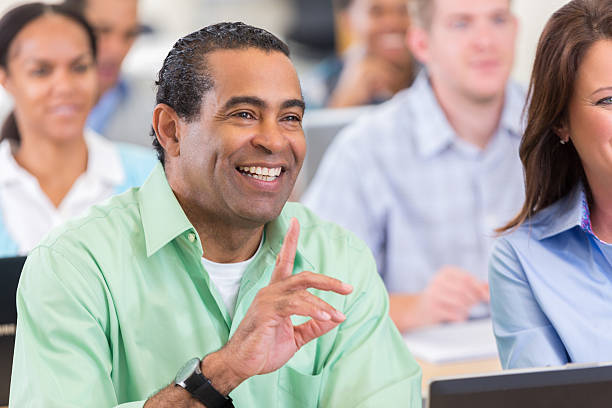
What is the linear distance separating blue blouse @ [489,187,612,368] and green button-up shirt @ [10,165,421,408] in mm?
219

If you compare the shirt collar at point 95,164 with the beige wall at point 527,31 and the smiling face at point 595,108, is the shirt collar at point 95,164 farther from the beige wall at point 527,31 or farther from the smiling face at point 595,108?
the beige wall at point 527,31

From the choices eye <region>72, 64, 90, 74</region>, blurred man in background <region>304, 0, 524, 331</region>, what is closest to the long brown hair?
blurred man in background <region>304, 0, 524, 331</region>

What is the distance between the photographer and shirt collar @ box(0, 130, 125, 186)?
9.57 ft

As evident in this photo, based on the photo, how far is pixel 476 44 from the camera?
3.09m

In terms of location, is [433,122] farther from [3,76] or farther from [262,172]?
[262,172]

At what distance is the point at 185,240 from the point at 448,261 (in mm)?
1932

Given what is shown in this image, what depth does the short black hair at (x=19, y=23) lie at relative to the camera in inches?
111

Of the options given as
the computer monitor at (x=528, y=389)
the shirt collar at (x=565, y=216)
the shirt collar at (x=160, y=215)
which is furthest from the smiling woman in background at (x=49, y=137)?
the computer monitor at (x=528, y=389)

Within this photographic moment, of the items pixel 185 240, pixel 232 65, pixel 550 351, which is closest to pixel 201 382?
pixel 185 240

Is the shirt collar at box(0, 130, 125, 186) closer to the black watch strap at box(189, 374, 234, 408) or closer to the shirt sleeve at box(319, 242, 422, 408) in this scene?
the shirt sleeve at box(319, 242, 422, 408)

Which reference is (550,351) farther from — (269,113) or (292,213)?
(269,113)

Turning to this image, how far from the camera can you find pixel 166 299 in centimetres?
136

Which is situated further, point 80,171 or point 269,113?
point 80,171

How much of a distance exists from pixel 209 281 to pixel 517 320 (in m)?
0.59
